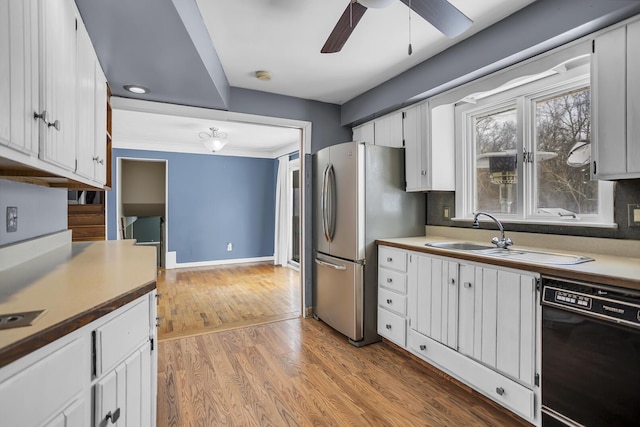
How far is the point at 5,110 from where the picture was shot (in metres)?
0.89

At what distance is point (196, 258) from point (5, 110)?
18.9 feet

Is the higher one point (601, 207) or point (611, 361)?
point (601, 207)

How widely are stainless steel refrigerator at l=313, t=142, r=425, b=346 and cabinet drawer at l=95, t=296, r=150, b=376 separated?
185cm

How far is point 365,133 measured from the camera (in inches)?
144

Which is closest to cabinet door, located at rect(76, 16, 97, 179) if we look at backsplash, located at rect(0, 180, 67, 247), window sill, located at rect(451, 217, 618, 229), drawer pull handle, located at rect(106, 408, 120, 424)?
backsplash, located at rect(0, 180, 67, 247)

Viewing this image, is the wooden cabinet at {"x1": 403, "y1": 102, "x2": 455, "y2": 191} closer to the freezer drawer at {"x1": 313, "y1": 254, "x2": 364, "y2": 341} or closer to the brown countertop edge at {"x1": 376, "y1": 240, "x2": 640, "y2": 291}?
the brown countertop edge at {"x1": 376, "y1": 240, "x2": 640, "y2": 291}

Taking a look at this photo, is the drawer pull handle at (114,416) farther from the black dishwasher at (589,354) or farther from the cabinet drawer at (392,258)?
the cabinet drawer at (392,258)

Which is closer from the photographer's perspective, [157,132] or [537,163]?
[537,163]

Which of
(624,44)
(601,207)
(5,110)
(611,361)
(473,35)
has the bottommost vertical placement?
(611,361)

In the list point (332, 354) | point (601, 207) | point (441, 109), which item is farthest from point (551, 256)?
point (332, 354)

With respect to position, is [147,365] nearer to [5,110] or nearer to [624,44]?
[5,110]

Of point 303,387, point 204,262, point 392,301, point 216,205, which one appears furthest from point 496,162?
point 204,262

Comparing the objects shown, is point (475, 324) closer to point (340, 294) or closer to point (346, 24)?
point (340, 294)

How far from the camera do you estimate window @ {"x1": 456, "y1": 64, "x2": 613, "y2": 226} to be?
2111mm
